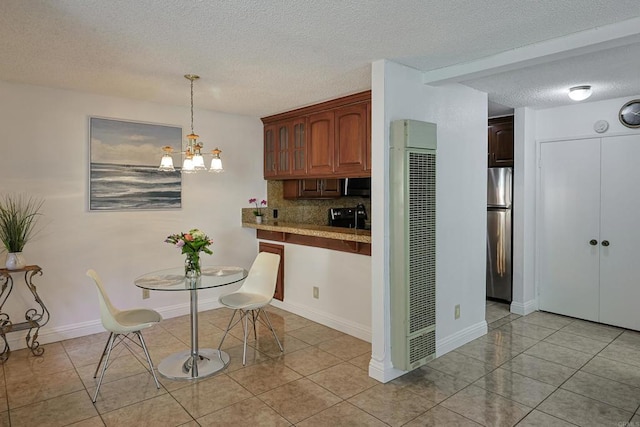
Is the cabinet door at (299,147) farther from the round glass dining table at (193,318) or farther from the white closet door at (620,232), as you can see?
the white closet door at (620,232)

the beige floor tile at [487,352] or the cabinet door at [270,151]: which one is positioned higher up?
the cabinet door at [270,151]

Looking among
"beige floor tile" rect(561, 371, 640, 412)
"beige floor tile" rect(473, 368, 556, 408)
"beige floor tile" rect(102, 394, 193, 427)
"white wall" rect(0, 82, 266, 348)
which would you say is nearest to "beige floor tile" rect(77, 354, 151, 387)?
"beige floor tile" rect(102, 394, 193, 427)

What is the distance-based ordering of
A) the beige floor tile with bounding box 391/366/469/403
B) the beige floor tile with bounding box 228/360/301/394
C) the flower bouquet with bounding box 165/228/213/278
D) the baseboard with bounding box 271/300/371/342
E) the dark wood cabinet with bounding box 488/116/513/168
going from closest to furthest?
the beige floor tile with bounding box 391/366/469/403 → the beige floor tile with bounding box 228/360/301/394 → the flower bouquet with bounding box 165/228/213/278 → the baseboard with bounding box 271/300/371/342 → the dark wood cabinet with bounding box 488/116/513/168

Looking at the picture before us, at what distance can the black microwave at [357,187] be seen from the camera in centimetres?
494

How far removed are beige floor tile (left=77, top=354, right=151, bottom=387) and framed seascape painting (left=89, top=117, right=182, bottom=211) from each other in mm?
1530

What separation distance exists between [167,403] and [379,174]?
2.13 m

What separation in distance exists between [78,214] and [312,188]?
2595mm

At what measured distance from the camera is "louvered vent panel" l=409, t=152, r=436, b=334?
9.75ft

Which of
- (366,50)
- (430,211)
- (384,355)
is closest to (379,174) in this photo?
(430,211)

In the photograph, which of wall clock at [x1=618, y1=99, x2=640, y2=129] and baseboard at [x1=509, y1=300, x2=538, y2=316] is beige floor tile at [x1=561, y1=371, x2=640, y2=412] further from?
wall clock at [x1=618, y1=99, x2=640, y2=129]

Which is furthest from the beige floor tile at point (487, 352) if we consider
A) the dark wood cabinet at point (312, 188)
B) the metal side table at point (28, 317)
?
the metal side table at point (28, 317)

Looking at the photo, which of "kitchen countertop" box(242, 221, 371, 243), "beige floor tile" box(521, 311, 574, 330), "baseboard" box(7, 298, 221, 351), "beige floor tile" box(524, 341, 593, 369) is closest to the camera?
"beige floor tile" box(524, 341, 593, 369)

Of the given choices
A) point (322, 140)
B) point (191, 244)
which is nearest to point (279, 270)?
point (322, 140)

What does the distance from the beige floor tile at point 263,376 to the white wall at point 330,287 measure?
941 mm
